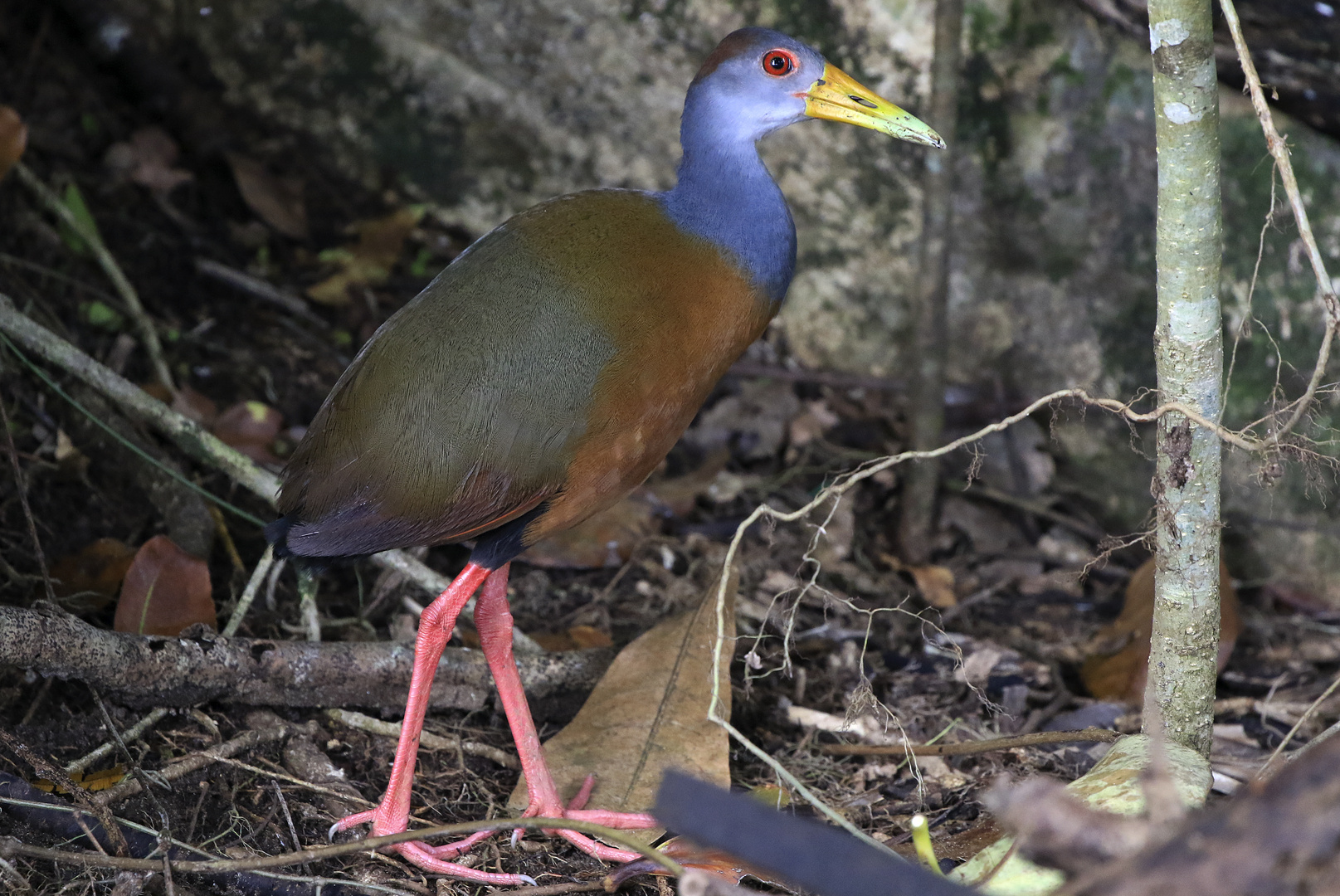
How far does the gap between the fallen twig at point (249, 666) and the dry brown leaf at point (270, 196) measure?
2.09 metres

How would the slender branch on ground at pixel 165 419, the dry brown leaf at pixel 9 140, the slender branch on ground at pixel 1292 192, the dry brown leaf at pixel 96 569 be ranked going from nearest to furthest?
the slender branch on ground at pixel 1292 192
the dry brown leaf at pixel 96 569
the slender branch on ground at pixel 165 419
the dry brown leaf at pixel 9 140

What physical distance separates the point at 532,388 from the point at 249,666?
3.21ft

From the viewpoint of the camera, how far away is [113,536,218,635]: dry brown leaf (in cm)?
306

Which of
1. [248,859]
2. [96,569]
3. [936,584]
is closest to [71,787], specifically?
[248,859]

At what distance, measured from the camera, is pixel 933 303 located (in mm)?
4004

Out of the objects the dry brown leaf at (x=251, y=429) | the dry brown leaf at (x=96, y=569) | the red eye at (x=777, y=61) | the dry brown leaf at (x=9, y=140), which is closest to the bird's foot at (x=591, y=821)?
the dry brown leaf at (x=96, y=569)

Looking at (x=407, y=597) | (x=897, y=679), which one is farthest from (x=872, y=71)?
(x=407, y=597)

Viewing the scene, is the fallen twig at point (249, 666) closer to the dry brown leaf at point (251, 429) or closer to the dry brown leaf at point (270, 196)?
the dry brown leaf at point (251, 429)

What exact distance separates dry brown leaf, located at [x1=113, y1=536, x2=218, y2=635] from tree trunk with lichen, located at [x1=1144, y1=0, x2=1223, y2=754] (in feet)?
7.37

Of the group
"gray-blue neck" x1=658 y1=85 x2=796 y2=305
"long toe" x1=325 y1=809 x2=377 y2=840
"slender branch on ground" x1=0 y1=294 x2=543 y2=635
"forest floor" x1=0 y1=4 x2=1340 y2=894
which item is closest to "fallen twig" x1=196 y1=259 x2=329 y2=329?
"forest floor" x1=0 y1=4 x2=1340 y2=894

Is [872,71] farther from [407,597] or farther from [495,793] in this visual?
[495,793]

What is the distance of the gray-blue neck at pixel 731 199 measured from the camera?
9.54 ft

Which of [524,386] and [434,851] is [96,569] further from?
[524,386]

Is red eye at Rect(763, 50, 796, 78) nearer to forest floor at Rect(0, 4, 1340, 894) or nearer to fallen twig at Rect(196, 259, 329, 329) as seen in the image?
forest floor at Rect(0, 4, 1340, 894)
